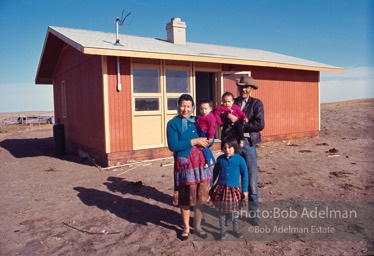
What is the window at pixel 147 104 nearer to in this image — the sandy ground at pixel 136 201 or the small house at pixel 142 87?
the small house at pixel 142 87

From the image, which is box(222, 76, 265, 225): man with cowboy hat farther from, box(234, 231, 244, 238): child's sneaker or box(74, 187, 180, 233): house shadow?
box(74, 187, 180, 233): house shadow

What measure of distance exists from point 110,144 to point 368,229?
5845 mm

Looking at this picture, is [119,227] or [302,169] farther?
[302,169]

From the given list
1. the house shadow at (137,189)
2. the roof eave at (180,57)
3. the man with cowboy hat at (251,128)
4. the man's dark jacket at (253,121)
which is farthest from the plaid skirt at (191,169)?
the roof eave at (180,57)

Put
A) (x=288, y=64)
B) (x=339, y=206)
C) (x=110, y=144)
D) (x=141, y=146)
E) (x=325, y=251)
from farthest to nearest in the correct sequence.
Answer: (x=288, y=64) → (x=141, y=146) → (x=110, y=144) → (x=339, y=206) → (x=325, y=251)

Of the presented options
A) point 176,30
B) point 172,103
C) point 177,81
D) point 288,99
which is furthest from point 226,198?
point 176,30

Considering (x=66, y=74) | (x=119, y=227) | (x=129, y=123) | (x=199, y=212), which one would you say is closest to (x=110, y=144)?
(x=129, y=123)

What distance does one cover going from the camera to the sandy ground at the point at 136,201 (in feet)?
10.5

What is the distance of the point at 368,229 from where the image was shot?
3.43 metres

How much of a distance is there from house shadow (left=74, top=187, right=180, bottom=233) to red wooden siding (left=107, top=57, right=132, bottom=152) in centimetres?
214

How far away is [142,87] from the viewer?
26.1ft

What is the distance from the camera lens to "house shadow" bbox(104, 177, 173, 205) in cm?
498

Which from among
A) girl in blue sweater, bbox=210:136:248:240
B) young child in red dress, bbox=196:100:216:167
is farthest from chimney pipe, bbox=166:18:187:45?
girl in blue sweater, bbox=210:136:248:240

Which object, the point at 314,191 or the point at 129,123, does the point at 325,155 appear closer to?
the point at 314,191
